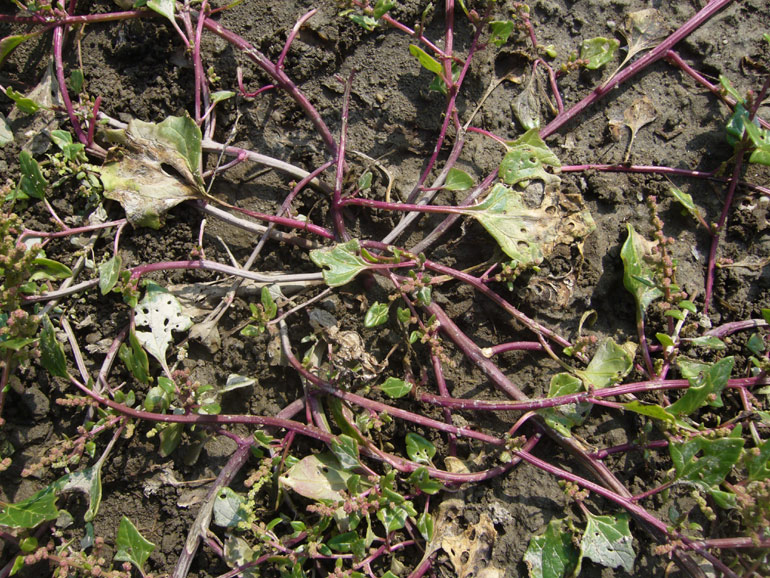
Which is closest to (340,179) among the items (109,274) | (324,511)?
(109,274)

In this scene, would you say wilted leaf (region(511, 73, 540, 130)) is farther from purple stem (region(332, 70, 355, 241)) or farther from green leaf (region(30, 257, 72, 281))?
green leaf (region(30, 257, 72, 281))

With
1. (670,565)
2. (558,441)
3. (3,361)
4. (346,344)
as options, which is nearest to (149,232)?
(3,361)

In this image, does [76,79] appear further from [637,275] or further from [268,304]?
[637,275]

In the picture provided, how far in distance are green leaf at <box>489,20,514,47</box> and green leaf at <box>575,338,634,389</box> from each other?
1.68 metres

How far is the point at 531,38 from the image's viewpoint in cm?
315

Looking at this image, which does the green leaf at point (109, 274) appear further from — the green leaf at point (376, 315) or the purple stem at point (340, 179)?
the green leaf at point (376, 315)

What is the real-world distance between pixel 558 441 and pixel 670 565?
0.75m

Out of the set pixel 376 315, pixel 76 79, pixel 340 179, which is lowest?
pixel 376 315

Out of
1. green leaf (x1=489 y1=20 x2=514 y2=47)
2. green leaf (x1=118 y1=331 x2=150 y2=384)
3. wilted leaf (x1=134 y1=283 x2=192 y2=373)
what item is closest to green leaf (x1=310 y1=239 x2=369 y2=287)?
wilted leaf (x1=134 y1=283 x2=192 y2=373)

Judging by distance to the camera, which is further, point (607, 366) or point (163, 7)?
point (163, 7)

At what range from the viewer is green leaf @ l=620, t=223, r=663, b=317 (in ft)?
9.08

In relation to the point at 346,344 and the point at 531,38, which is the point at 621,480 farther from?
the point at 531,38

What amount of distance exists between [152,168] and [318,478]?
5.99 ft

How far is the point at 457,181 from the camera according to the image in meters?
2.81
